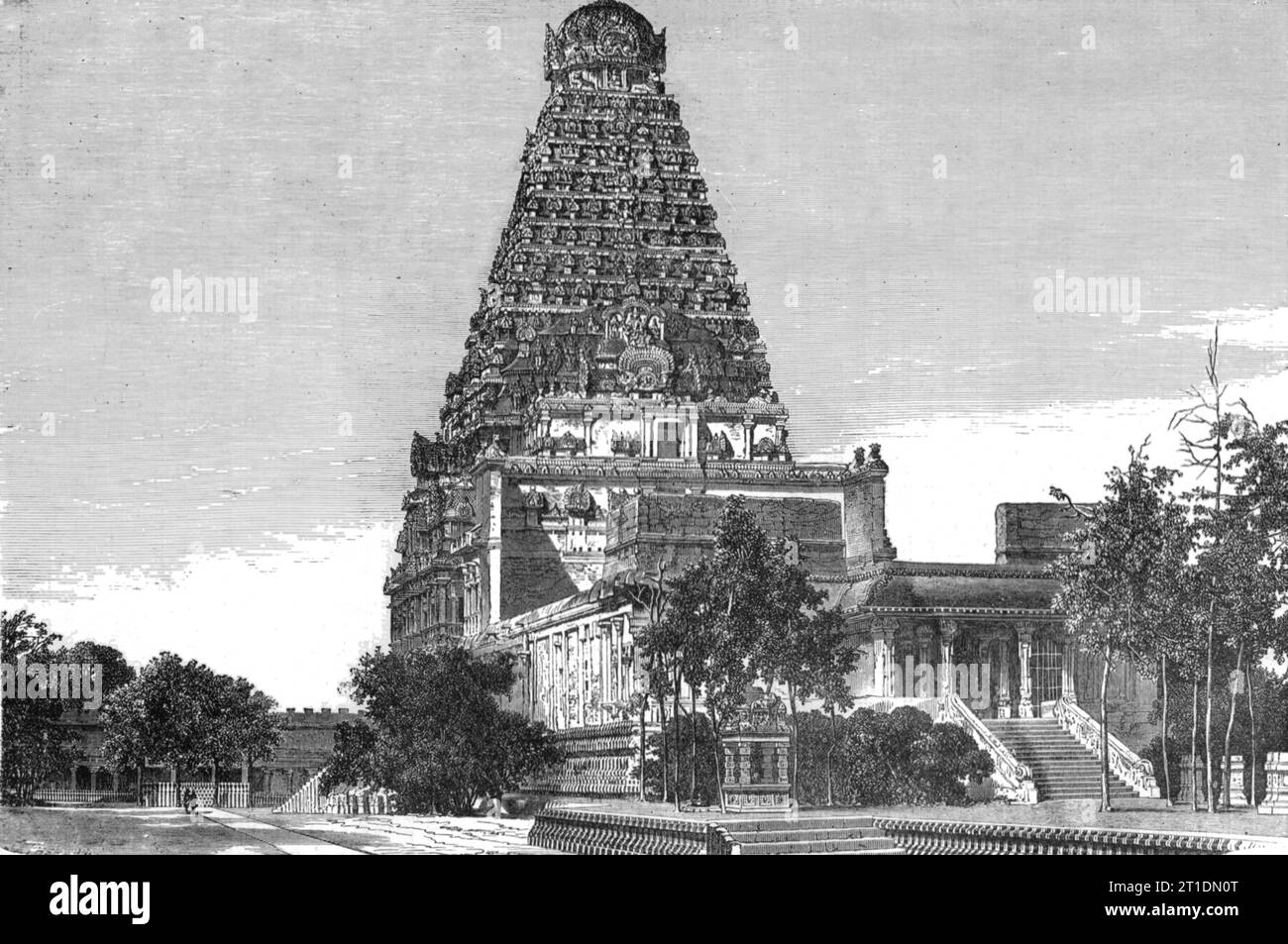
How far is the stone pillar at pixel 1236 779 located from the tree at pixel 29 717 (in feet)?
97.1

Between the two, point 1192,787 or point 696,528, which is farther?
point 696,528

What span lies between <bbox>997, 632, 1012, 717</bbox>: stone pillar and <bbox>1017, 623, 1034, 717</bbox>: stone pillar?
0.38 m

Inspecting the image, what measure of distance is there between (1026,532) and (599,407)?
3234 cm

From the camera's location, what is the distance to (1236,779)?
6047 centimetres

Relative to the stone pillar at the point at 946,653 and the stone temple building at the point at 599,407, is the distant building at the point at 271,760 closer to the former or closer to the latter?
the stone temple building at the point at 599,407

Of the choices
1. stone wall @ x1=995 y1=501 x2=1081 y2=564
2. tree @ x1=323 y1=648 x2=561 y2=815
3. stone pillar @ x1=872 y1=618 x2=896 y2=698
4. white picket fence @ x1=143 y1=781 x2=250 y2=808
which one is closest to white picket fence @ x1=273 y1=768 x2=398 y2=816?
tree @ x1=323 y1=648 x2=561 y2=815

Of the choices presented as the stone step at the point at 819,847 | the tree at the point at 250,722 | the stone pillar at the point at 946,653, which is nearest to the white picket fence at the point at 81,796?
the tree at the point at 250,722

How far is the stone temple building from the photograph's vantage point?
91.2 m

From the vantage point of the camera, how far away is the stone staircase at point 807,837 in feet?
159

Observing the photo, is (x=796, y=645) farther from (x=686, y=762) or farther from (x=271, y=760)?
(x=271, y=760)

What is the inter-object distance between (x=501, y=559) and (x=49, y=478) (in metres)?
41.5

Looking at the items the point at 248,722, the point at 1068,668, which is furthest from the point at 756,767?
the point at 248,722
